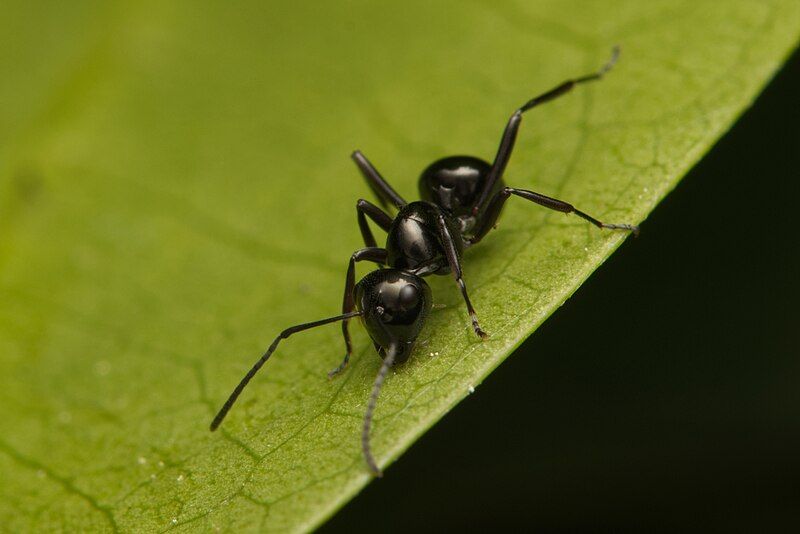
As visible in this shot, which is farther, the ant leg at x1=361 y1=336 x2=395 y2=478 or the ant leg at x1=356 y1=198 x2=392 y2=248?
the ant leg at x1=356 y1=198 x2=392 y2=248

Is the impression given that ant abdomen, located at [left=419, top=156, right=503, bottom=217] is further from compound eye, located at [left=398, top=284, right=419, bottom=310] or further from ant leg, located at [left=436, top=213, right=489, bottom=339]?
compound eye, located at [left=398, top=284, right=419, bottom=310]

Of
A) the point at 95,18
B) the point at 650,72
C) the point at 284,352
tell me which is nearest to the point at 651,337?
the point at 650,72

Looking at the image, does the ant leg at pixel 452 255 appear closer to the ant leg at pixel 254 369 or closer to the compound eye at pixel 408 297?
the compound eye at pixel 408 297

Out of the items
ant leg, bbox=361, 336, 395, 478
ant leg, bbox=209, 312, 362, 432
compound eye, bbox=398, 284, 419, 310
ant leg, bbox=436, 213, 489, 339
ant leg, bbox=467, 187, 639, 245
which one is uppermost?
ant leg, bbox=467, 187, 639, 245

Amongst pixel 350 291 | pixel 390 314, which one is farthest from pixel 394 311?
pixel 350 291

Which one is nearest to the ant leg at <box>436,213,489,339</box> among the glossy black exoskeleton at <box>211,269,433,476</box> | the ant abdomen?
the glossy black exoskeleton at <box>211,269,433,476</box>

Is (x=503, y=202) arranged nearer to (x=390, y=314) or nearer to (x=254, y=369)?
(x=390, y=314)

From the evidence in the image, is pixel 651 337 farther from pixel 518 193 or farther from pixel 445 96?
pixel 445 96
